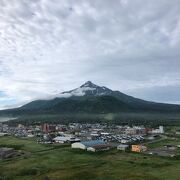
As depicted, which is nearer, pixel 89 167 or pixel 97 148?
pixel 89 167

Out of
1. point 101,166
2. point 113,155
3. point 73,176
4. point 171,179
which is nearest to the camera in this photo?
point 171,179

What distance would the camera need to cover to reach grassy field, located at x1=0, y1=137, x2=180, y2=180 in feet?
183

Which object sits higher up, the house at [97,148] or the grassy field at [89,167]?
the house at [97,148]

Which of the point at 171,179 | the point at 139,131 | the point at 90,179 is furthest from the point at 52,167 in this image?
the point at 139,131

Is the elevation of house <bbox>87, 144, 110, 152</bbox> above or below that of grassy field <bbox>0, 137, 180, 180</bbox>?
above

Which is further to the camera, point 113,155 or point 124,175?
point 113,155

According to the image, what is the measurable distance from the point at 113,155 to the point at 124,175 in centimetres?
2474

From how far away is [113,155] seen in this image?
80.2 meters

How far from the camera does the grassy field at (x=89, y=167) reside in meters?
55.8

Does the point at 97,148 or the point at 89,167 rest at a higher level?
the point at 97,148

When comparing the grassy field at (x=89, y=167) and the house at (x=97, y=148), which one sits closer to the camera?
the grassy field at (x=89, y=167)

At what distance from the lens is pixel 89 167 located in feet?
205

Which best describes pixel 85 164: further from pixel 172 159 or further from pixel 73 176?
pixel 172 159

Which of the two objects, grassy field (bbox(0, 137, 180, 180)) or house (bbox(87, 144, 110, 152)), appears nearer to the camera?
grassy field (bbox(0, 137, 180, 180))
